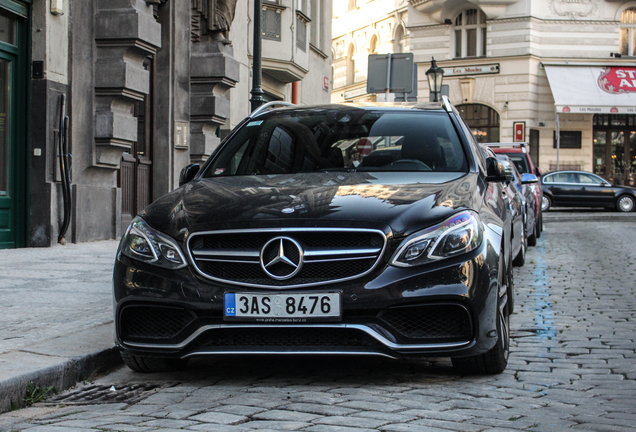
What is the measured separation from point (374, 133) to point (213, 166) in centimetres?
108

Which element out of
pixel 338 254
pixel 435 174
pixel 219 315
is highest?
pixel 435 174

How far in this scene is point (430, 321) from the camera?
455 cm

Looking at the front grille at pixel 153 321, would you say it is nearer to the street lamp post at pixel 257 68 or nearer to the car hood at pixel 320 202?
the car hood at pixel 320 202

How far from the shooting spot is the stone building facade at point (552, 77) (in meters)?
40.7

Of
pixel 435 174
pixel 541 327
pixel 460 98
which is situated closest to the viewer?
pixel 435 174

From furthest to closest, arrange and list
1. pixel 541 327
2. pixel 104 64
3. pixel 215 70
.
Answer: pixel 215 70 → pixel 104 64 → pixel 541 327

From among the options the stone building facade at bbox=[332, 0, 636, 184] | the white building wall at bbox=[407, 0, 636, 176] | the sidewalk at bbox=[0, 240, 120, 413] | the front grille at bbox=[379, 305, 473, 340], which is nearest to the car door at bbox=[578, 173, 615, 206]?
the stone building facade at bbox=[332, 0, 636, 184]

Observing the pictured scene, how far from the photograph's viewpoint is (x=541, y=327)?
6863mm

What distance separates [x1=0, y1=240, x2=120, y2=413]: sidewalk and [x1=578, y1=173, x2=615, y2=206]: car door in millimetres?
24717

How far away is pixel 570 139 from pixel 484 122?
3.92 meters

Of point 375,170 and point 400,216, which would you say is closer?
point 400,216

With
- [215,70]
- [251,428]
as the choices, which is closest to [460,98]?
[215,70]

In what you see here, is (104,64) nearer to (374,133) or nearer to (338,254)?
(374,133)

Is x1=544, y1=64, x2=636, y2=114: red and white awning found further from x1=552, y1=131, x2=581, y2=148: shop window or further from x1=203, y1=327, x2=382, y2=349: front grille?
x1=203, y1=327, x2=382, y2=349: front grille
